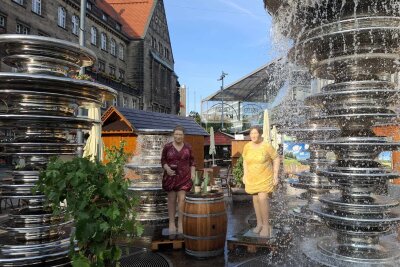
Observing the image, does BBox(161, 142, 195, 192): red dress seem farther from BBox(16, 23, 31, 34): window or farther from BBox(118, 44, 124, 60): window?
BBox(118, 44, 124, 60): window

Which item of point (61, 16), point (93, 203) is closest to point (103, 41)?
point (61, 16)

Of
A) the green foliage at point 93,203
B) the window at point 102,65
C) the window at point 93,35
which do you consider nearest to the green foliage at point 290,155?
the green foliage at point 93,203

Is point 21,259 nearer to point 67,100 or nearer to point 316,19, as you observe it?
point 67,100

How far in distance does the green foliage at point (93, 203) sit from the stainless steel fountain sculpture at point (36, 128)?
0.70 metres

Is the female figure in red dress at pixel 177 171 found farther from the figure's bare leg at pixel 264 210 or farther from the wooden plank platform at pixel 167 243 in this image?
the figure's bare leg at pixel 264 210

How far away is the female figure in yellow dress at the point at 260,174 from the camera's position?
5.68m

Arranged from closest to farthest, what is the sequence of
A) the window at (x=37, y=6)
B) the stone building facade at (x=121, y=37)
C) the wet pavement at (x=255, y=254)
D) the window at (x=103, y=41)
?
the wet pavement at (x=255, y=254)
the stone building facade at (x=121, y=37)
the window at (x=37, y=6)
the window at (x=103, y=41)

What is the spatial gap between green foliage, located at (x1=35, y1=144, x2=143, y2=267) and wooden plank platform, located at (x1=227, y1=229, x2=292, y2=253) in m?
2.83

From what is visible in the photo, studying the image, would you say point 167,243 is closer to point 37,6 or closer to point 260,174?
point 260,174

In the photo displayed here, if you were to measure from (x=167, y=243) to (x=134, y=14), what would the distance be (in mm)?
54487

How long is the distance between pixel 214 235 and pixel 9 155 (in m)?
2.88

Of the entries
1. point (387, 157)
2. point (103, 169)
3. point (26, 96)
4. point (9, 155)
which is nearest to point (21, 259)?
point (9, 155)

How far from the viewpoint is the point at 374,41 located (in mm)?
2420

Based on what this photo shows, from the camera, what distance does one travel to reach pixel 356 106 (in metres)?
2.42
